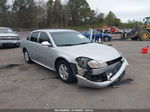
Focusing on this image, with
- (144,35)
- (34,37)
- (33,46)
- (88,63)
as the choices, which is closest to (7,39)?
(34,37)

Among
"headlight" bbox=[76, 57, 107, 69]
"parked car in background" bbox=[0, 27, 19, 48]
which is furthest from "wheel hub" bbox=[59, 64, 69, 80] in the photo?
"parked car in background" bbox=[0, 27, 19, 48]

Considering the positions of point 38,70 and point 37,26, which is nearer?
point 38,70

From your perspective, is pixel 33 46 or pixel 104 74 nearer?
pixel 104 74

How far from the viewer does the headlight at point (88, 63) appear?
335 centimetres

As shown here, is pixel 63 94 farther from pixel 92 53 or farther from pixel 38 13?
pixel 38 13

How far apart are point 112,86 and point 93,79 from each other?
2.34ft

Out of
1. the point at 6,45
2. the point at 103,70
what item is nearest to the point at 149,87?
the point at 103,70

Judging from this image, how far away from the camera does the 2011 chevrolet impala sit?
3.38 m

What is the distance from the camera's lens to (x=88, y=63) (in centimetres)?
341

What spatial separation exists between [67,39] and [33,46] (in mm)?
1518

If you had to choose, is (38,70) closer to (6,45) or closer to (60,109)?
(60,109)

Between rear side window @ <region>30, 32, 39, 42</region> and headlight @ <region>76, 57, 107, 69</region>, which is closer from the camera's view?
headlight @ <region>76, 57, 107, 69</region>

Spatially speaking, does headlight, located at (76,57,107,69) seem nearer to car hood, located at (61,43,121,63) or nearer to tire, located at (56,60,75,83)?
car hood, located at (61,43,121,63)

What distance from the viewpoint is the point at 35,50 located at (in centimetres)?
529
